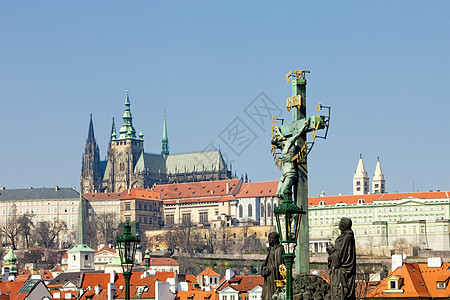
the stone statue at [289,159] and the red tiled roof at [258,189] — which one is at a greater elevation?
the red tiled roof at [258,189]

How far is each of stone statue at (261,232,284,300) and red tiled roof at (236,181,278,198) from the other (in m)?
168

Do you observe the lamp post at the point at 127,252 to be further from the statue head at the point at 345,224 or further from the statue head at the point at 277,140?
the statue head at the point at 345,224

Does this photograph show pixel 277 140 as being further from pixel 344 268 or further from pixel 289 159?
pixel 344 268

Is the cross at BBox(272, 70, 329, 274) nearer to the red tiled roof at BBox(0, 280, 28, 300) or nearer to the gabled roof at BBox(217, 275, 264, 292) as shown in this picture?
the gabled roof at BBox(217, 275, 264, 292)

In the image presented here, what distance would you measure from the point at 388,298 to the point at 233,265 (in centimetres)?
11157

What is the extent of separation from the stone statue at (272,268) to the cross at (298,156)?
2398 mm

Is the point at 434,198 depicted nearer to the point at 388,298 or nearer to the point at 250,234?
the point at 250,234

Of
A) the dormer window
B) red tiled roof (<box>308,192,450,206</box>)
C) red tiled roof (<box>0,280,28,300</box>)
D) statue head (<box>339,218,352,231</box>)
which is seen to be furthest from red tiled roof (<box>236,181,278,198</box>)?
statue head (<box>339,218,352,231</box>)

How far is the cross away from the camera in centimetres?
1786

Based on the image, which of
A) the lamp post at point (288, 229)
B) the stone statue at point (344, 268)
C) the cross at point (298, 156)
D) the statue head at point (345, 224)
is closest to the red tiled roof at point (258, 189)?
the cross at point (298, 156)

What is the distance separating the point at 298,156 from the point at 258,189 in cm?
17115

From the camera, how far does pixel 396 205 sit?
16112cm

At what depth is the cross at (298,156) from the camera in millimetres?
17859

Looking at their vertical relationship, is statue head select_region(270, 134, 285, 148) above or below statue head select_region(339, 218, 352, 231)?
above
